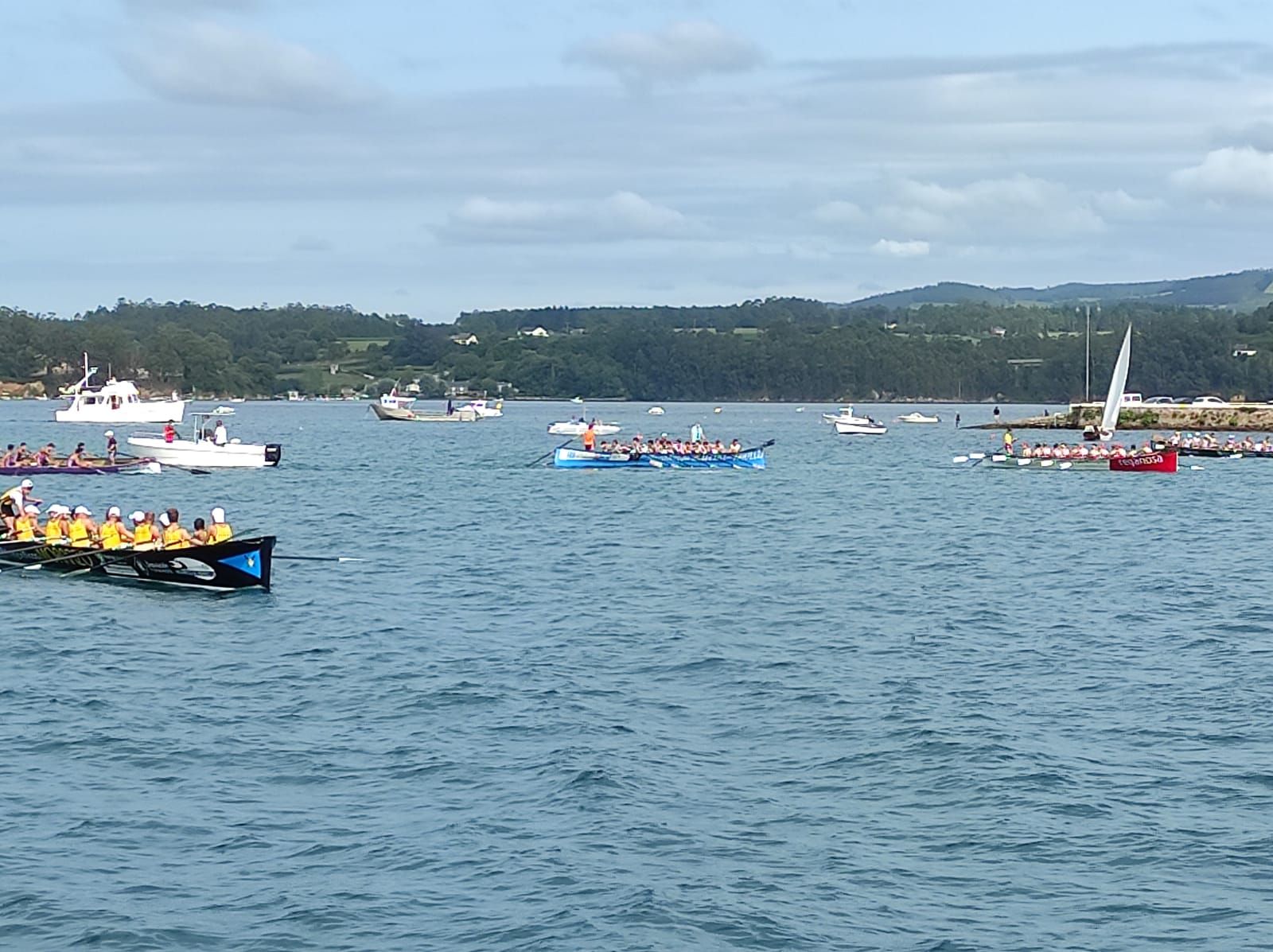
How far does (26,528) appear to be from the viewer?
37625 millimetres

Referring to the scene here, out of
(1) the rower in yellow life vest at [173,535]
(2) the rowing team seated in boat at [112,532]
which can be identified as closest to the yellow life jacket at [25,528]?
(2) the rowing team seated in boat at [112,532]

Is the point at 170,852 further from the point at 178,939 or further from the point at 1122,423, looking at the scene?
the point at 1122,423

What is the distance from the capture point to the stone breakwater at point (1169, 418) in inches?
4948

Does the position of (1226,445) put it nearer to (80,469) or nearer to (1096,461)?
(1096,461)

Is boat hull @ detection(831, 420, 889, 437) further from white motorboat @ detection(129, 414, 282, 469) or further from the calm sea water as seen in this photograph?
the calm sea water

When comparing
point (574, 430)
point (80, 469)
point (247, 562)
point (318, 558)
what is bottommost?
point (318, 558)

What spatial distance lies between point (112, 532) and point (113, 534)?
0.05 m

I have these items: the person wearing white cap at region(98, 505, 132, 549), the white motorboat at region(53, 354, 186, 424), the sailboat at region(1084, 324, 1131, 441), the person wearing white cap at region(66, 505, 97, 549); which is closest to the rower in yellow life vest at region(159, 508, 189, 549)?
the person wearing white cap at region(98, 505, 132, 549)

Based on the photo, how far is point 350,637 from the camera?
98.2ft

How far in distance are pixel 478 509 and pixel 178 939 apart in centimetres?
4399

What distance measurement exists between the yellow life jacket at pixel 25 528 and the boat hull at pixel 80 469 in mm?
29738

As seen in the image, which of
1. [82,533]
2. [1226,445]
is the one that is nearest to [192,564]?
[82,533]

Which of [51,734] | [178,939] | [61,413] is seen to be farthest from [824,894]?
[61,413]

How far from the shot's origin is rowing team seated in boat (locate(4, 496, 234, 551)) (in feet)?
113
